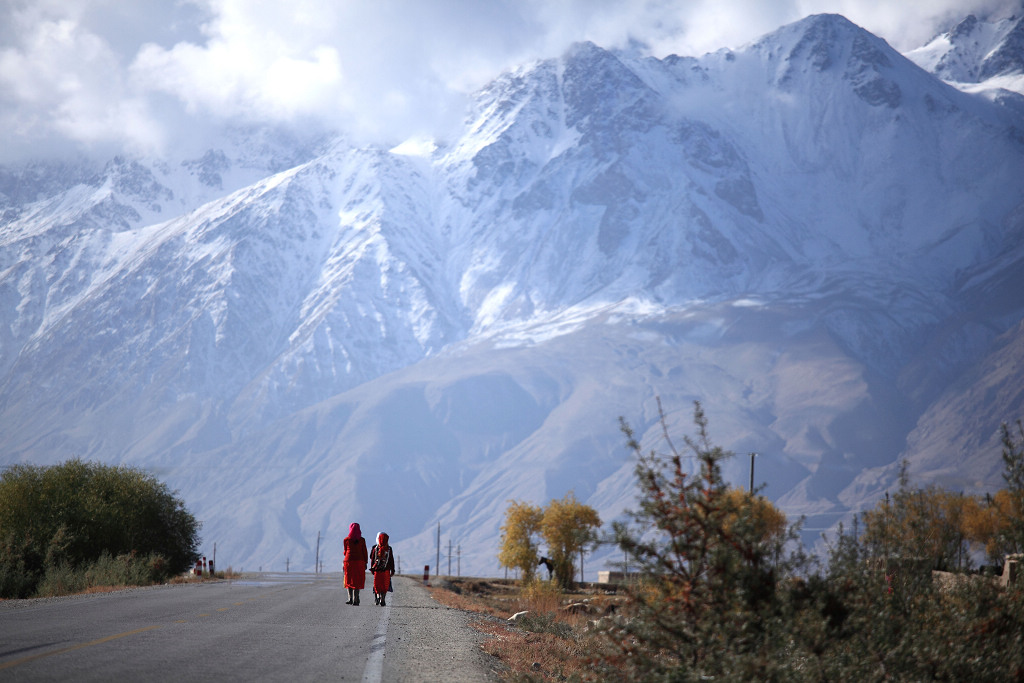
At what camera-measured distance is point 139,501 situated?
145 feet

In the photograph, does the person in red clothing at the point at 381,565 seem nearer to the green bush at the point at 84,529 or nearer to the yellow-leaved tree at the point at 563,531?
the green bush at the point at 84,529

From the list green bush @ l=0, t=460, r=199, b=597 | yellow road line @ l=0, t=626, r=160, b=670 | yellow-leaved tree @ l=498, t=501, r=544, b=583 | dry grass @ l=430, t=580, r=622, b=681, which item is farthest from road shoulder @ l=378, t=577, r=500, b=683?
yellow-leaved tree @ l=498, t=501, r=544, b=583

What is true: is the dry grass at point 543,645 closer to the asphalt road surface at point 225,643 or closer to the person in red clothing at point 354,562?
the asphalt road surface at point 225,643

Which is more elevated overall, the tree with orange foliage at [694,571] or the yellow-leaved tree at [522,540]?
the yellow-leaved tree at [522,540]

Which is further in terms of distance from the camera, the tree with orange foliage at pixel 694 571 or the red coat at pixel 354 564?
the red coat at pixel 354 564

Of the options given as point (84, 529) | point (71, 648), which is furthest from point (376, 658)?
point (84, 529)

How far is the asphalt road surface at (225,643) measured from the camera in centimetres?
1077

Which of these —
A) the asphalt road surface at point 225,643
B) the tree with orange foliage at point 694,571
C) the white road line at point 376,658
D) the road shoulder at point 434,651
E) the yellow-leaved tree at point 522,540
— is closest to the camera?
the tree with orange foliage at point 694,571

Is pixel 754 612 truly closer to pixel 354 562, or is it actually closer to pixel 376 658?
pixel 376 658

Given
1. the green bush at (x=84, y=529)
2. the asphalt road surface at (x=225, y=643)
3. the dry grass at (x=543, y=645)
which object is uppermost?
the green bush at (x=84, y=529)

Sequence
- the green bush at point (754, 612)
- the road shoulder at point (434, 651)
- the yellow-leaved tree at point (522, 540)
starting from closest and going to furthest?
the green bush at point (754, 612), the road shoulder at point (434, 651), the yellow-leaved tree at point (522, 540)

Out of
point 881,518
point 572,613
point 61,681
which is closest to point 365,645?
point 61,681

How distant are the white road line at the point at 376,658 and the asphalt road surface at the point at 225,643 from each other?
13 mm

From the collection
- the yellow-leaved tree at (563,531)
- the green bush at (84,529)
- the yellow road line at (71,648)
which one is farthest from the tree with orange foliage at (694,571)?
the yellow-leaved tree at (563,531)
